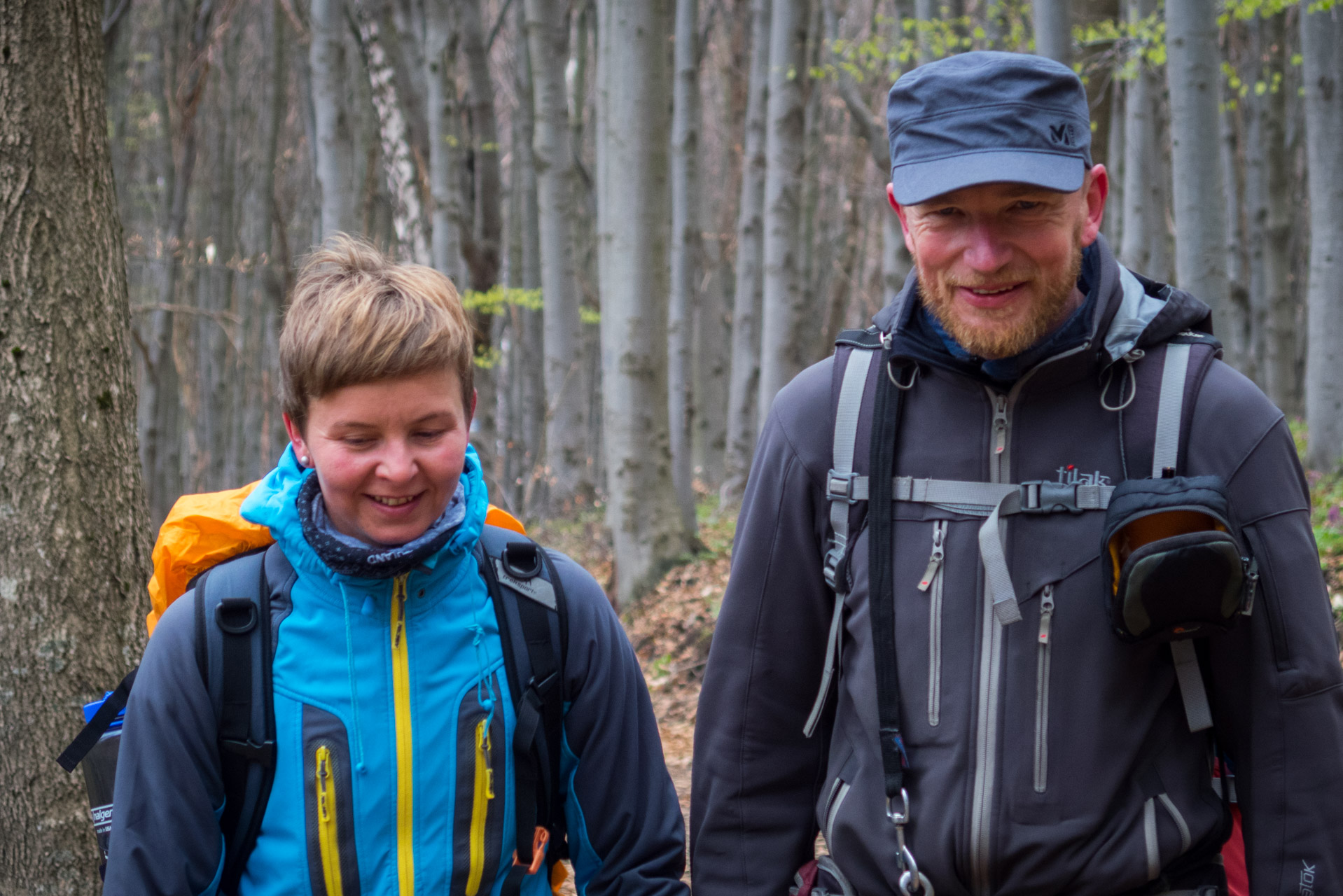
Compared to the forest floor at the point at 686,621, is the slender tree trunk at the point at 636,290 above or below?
above

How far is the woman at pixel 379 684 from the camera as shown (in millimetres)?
1853

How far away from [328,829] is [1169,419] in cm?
161

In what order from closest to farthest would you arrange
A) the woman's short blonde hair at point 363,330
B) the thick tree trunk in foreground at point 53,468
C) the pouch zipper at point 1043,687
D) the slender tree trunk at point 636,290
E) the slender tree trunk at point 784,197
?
the pouch zipper at point 1043,687
the woman's short blonde hair at point 363,330
the thick tree trunk in foreground at point 53,468
the slender tree trunk at point 636,290
the slender tree trunk at point 784,197

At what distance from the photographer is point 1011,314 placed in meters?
1.93

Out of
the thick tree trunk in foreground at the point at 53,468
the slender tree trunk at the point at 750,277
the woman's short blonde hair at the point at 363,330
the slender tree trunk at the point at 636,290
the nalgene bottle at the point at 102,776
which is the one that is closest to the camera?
the woman's short blonde hair at the point at 363,330

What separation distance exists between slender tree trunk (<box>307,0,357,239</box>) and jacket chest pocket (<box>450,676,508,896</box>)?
7999 millimetres

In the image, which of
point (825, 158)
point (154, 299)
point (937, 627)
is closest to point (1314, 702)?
point (937, 627)

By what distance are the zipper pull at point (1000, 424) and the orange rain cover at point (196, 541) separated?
1350mm

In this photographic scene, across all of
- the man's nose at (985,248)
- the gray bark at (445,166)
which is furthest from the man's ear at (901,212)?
the gray bark at (445,166)

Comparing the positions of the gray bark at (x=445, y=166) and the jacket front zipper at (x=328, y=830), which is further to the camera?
the gray bark at (x=445, y=166)

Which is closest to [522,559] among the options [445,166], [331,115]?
[331,115]

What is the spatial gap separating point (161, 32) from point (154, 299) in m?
3.58

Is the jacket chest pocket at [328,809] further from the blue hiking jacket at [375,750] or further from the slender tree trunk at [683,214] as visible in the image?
the slender tree trunk at [683,214]

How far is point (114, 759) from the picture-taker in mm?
2150
